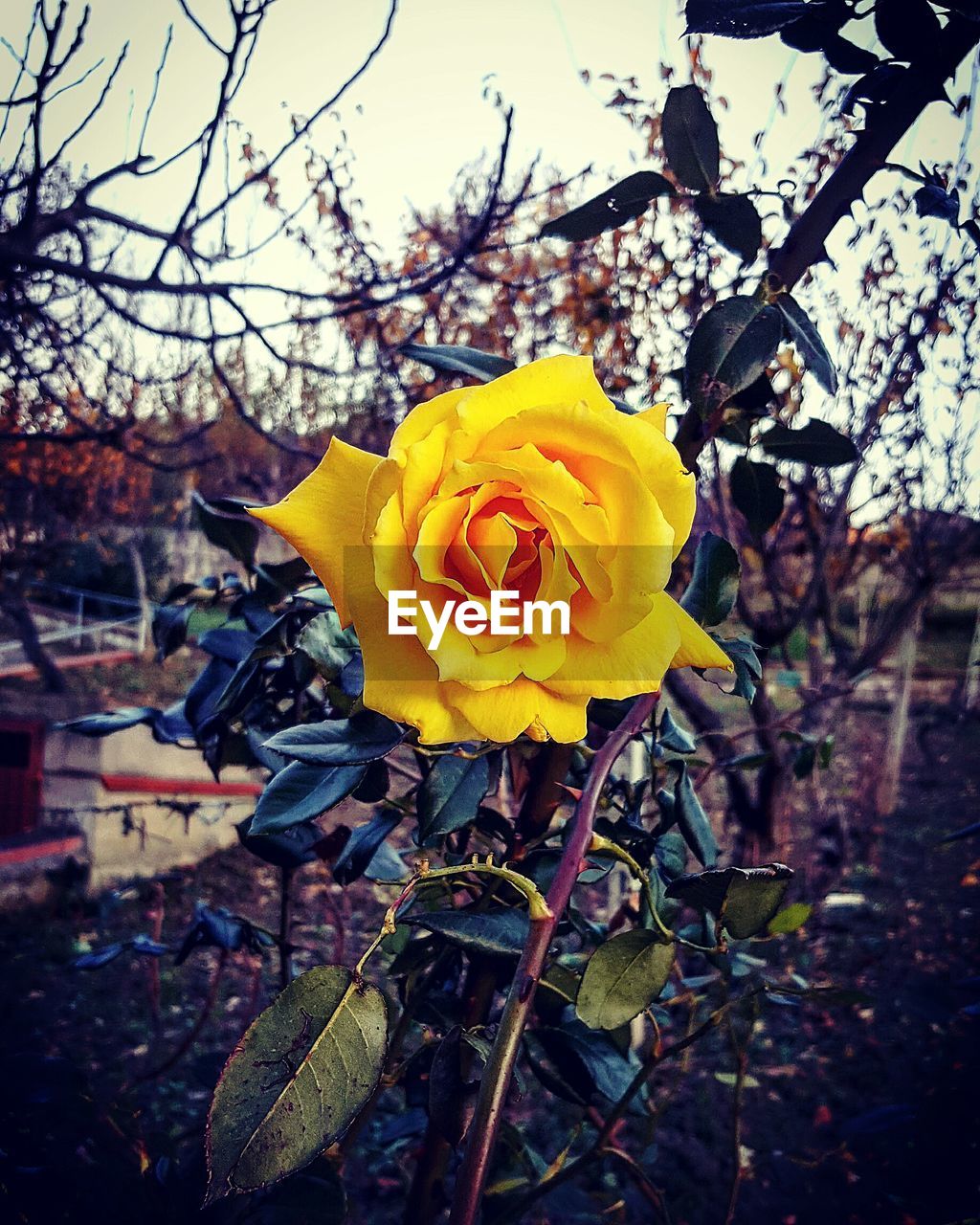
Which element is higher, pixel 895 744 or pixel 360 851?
pixel 360 851

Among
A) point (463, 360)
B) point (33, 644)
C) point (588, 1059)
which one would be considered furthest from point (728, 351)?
point (33, 644)

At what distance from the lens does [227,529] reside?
64 cm

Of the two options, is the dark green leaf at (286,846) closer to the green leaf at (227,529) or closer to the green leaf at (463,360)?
the green leaf at (227,529)

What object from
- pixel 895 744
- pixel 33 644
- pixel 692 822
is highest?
pixel 692 822

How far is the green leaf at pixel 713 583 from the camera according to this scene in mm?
457

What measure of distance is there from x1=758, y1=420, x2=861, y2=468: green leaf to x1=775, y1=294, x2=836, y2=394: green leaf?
63 millimetres

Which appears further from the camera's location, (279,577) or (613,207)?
(279,577)

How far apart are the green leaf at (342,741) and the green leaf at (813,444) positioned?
32 centimetres

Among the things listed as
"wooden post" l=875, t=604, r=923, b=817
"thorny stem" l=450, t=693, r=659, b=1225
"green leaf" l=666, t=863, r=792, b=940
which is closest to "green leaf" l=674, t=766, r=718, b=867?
"green leaf" l=666, t=863, r=792, b=940

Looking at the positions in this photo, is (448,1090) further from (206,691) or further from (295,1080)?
(206,691)

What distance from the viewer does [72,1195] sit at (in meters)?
0.70

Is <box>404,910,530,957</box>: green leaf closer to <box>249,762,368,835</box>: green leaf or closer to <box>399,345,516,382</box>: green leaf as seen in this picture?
<box>249,762,368,835</box>: green leaf

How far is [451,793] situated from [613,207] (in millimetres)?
394

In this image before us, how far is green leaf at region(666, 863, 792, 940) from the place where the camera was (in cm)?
40
